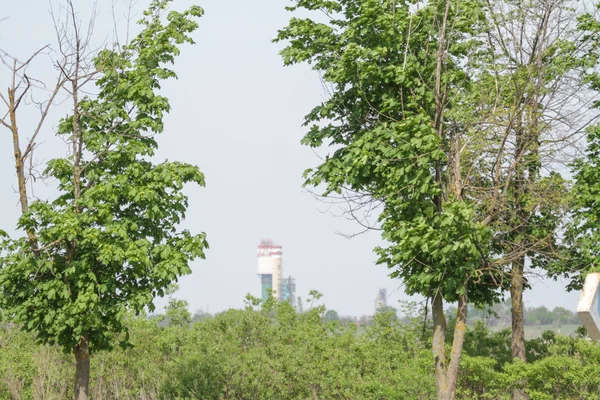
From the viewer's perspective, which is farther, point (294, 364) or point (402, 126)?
point (294, 364)

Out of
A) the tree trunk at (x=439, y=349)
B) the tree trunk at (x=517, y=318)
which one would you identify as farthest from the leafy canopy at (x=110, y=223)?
the tree trunk at (x=517, y=318)

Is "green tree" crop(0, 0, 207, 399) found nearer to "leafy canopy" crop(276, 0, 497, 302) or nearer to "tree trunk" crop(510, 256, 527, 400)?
Result: "leafy canopy" crop(276, 0, 497, 302)

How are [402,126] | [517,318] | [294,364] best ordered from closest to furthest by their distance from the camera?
[402,126]
[517,318]
[294,364]

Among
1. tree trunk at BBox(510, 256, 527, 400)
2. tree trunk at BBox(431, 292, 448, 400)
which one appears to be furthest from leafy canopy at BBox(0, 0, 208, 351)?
tree trunk at BBox(510, 256, 527, 400)

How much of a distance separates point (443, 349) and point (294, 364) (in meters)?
5.91

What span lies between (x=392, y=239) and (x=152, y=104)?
4.76 metres

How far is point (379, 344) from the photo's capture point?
2031 cm

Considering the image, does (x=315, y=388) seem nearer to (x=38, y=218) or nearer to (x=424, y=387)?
(x=424, y=387)

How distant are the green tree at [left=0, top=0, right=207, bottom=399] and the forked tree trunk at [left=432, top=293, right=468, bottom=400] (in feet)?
14.0

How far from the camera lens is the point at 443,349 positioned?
13680 millimetres

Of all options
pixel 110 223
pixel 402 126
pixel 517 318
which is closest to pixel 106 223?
pixel 110 223

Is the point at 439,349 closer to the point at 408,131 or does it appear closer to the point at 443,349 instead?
the point at 443,349

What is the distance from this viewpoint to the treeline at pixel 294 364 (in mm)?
15953

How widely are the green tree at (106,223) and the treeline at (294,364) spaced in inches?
176
